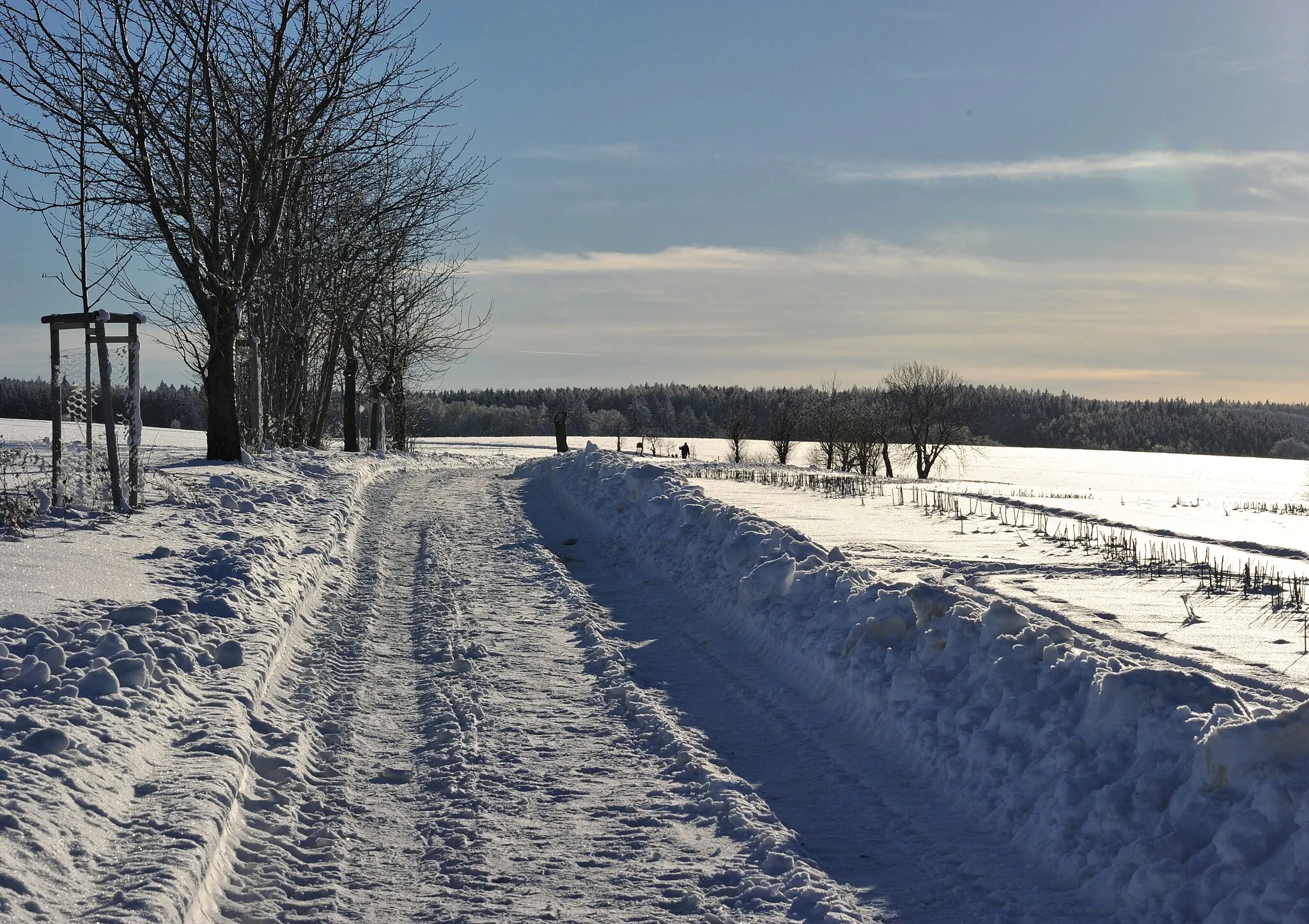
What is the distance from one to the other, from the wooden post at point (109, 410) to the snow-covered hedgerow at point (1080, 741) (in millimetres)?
7974

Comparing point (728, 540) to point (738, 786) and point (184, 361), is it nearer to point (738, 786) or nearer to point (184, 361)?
point (738, 786)

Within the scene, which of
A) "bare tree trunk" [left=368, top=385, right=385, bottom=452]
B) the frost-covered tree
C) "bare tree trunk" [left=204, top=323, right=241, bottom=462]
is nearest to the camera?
"bare tree trunk" [left=204, top=323, right=241, bottom=462]

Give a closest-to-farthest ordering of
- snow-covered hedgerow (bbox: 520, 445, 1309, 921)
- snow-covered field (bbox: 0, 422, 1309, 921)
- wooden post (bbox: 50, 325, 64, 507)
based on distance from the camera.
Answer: snow-covered hedgerow (bbox: 520, 445, 1309, 921)
snow-covered field (bbox: 0, 422, 1309, 921)
wooden post (bbox: 50, 325, 64, 507)

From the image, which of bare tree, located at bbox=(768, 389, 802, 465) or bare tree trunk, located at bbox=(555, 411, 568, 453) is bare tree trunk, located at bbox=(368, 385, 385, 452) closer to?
bare tree trunk, located at bbox=(555, 411, 568, 453)

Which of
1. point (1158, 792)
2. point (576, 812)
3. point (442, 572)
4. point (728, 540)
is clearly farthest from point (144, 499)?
point (1158, 792)

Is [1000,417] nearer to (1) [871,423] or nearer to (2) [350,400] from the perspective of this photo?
(1) [871,423]

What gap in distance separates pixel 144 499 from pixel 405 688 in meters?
7.80

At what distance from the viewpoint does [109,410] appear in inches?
466

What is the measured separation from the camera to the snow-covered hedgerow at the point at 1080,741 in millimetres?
4066

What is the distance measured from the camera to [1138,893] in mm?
4137

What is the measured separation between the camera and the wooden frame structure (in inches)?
463

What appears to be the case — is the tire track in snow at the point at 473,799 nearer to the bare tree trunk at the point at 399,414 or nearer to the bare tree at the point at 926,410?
the bare tree trunk at the point at 399,414

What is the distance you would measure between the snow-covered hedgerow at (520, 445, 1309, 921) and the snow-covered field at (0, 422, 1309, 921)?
0.02 metres

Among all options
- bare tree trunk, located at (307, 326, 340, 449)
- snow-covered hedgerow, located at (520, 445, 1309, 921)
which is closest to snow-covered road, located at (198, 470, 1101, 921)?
snow-covered hedgerow, located at (520, 445, 1309, 921)
